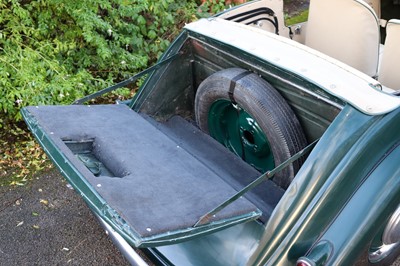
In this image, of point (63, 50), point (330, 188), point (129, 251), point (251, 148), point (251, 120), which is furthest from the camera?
point (63, 50)

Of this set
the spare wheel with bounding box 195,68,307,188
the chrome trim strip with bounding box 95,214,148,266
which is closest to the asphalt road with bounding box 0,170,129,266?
the chrome trim strip with bounding box 95,214,148,266

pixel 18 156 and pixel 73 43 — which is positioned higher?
pixel 73 43

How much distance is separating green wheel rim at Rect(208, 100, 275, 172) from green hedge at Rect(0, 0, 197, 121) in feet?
5.15

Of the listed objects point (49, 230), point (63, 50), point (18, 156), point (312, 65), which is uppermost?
point (312, 65)

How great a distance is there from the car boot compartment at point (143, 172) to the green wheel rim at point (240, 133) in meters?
0.09

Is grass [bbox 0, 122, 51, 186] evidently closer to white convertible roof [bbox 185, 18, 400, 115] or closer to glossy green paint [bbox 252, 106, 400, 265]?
white convertible roof [bbox 185, 18, 400, 115]

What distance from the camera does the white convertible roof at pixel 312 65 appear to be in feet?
6.87

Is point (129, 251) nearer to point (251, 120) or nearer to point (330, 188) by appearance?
point (251, 120)

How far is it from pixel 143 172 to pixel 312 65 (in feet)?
3.12

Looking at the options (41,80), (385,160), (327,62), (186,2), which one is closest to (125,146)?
(327,62)

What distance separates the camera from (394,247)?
2.48 meters

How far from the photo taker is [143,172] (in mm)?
2264

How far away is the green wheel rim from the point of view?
2.68m

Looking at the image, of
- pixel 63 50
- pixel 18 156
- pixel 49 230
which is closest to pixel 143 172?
pixel 49 230
